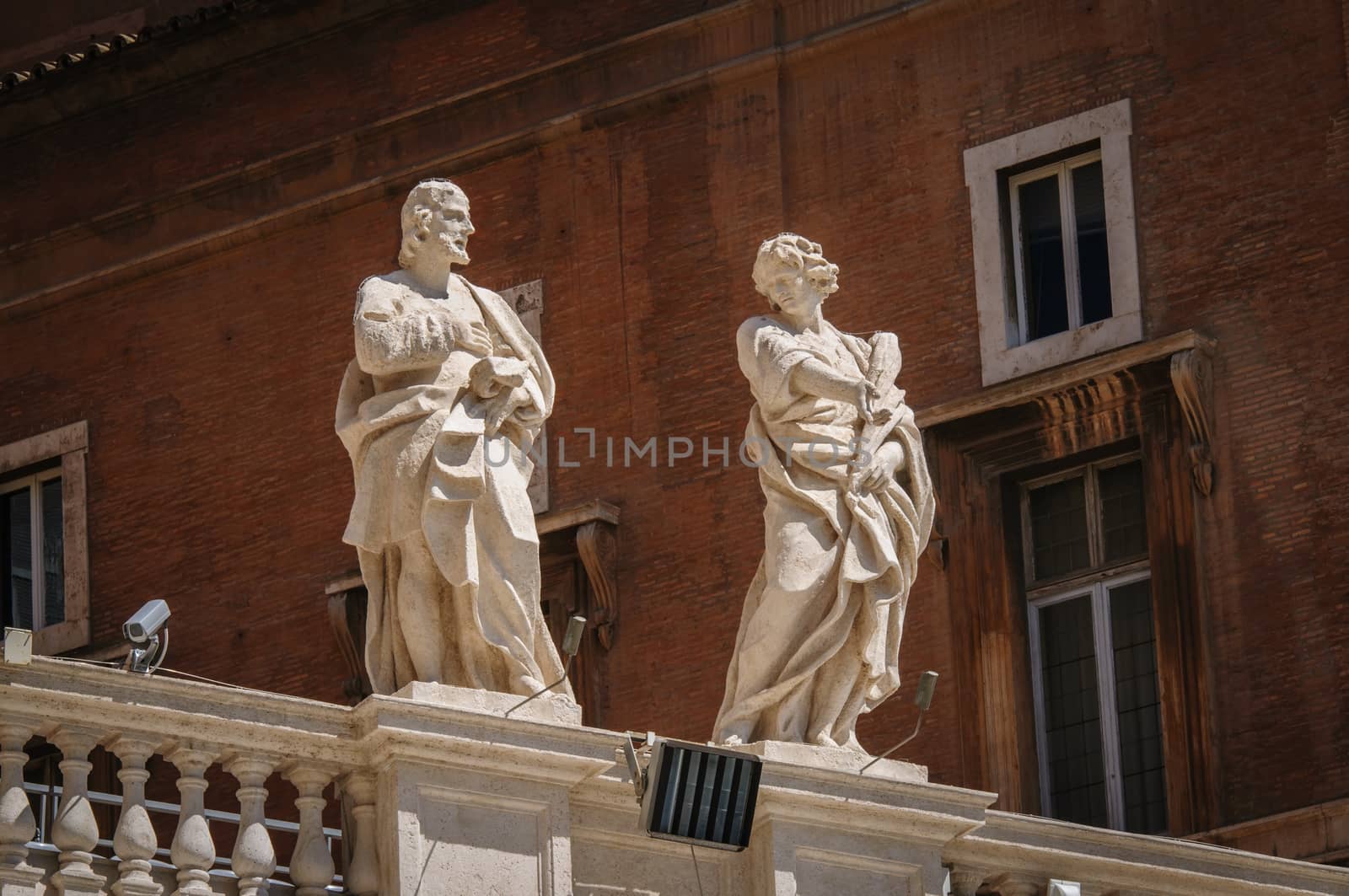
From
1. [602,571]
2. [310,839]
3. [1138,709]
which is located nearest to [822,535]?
[310,839]

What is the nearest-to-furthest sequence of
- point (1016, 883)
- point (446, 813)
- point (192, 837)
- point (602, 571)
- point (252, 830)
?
point (192, 837), point (252, 830), point (446, 813), point (1016, 883), point (602, 571)

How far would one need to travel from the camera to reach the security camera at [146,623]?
13852 mm

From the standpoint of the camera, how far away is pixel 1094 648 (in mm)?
22359

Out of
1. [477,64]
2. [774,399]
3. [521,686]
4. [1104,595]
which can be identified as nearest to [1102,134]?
[1104,595]

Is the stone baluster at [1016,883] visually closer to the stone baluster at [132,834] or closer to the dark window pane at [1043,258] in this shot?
the stone baluster at [132,834]

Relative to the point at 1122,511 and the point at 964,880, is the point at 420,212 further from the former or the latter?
the point at 1122,511

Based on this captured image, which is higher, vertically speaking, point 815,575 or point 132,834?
point 815,575

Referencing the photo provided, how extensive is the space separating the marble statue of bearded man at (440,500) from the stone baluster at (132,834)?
1108mm

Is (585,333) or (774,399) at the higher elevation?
(585,333)

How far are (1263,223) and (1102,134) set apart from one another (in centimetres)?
122

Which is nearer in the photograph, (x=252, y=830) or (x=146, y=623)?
(x=252, y=830)

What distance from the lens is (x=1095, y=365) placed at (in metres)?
22.5

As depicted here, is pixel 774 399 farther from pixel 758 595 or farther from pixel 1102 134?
pixel 1102 134

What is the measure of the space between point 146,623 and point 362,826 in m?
1.02
